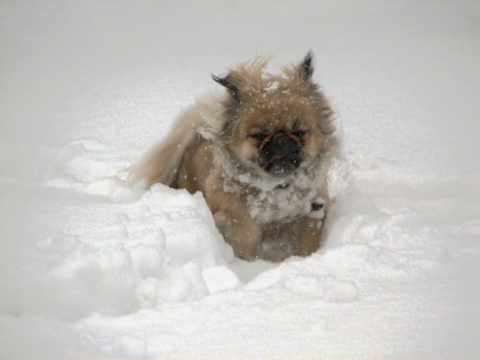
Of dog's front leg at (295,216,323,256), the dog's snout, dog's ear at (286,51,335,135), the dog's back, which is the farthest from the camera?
the dog's back

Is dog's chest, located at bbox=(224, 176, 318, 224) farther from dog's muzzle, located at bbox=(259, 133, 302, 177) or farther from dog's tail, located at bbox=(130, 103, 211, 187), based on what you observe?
dog's tail, located at bbox=(130, 103, 211, 187)

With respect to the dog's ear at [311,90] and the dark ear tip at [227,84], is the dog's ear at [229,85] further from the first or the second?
the dog's ear at [311,90]

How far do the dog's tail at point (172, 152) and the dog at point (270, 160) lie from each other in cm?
38

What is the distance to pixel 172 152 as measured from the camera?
446cm

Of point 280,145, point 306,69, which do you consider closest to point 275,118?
point 280,145

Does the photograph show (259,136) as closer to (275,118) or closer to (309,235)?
(275,118)

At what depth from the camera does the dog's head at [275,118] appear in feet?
11.6

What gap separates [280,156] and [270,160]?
0.22 feet

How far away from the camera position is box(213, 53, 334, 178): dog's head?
3.55 metres

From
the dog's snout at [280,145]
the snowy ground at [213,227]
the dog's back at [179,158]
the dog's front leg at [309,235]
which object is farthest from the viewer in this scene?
the dog's back at [179,158]

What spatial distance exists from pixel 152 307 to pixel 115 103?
3848mm

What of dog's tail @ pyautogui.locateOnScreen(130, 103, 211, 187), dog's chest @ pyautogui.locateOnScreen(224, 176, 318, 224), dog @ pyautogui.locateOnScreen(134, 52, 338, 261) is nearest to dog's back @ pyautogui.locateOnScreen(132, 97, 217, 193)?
dog's tail @ pyautogui.locateOnScreen(130, 103, 211, 187)

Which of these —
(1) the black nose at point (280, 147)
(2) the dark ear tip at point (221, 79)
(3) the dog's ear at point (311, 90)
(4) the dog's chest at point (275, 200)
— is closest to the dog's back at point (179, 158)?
(2) the dark ear tip at point (221, 79)

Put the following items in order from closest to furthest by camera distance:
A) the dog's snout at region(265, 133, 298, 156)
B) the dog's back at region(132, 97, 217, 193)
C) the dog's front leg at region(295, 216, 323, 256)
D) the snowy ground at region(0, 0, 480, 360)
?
the snowy ground at region(0, 0, 480, 360), the dog's snout at region(265, 133, 298, 156), the dog's front leg at region(295, 216, 323, 256), the dog's back at region(132, 97, 217, 193)
